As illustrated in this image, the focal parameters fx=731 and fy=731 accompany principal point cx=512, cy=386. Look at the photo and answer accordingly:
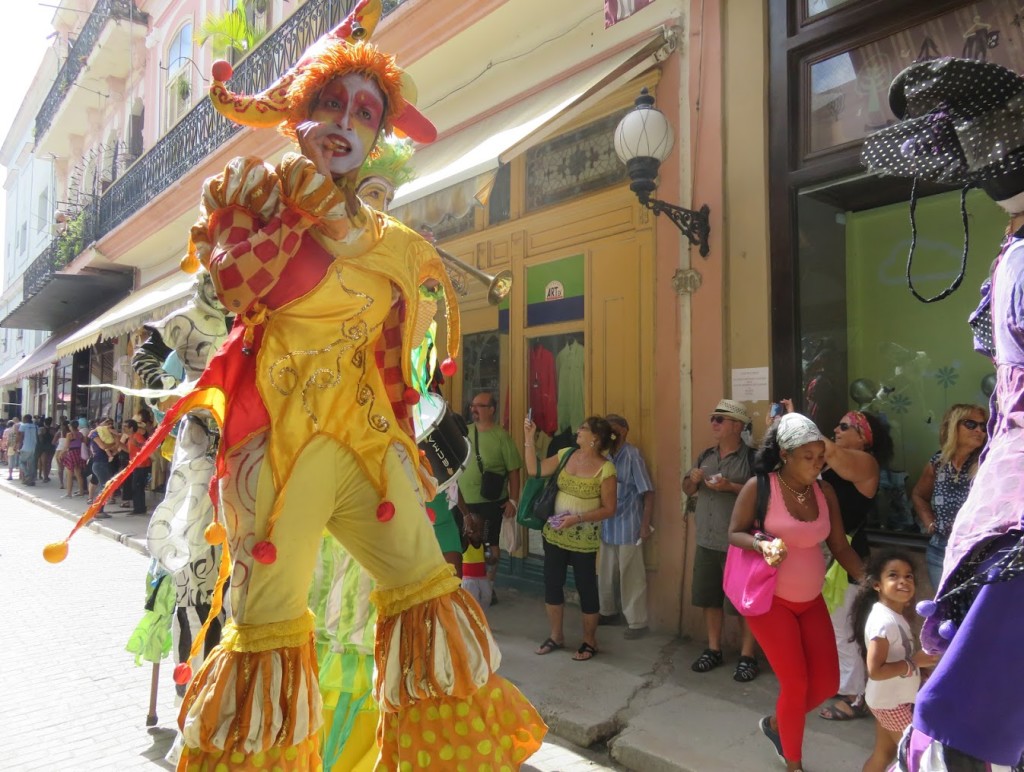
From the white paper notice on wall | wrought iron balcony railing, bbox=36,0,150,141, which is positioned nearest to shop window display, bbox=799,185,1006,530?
the white paper notice on wall

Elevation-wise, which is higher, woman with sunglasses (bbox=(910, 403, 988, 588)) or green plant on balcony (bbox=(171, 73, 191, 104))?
green plant on balcony (bbox=(171, 73, 191, 104))

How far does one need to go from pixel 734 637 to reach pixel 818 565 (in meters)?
1.65

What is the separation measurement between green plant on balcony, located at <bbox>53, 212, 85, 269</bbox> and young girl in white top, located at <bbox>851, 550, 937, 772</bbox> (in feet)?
62.4

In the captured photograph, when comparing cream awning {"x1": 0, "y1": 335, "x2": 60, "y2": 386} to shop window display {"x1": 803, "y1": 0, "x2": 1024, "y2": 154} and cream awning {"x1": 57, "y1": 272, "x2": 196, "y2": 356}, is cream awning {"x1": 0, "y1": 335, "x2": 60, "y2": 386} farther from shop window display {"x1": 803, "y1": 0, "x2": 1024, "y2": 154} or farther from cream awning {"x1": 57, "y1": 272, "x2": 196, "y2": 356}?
shop window display {"x1": 803, "y1": 0, "x2": 1024, "y2": 154}

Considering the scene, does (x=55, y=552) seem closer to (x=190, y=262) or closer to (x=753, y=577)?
(x=190, y=262)

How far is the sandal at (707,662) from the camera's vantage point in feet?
14.5

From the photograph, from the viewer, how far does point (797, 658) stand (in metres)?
3.12

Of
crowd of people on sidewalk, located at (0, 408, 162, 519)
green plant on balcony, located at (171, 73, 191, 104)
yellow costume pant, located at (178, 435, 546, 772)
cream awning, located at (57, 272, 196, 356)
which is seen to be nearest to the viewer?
yellow costume pant, located at (178, 435, 546, 772)

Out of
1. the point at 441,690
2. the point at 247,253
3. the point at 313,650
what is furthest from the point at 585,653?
the point at 247,253

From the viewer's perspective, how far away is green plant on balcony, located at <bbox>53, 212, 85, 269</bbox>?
17594mm

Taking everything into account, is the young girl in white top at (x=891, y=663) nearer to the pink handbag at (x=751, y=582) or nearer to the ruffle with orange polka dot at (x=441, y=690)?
the pink handbag at (x=751, y=582)

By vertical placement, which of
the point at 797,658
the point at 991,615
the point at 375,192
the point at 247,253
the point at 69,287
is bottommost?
the point at 797,658

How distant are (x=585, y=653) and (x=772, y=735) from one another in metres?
1.61

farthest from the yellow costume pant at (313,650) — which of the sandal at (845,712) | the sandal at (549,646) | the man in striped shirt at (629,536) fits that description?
the man in striped shirt at (629,536)
